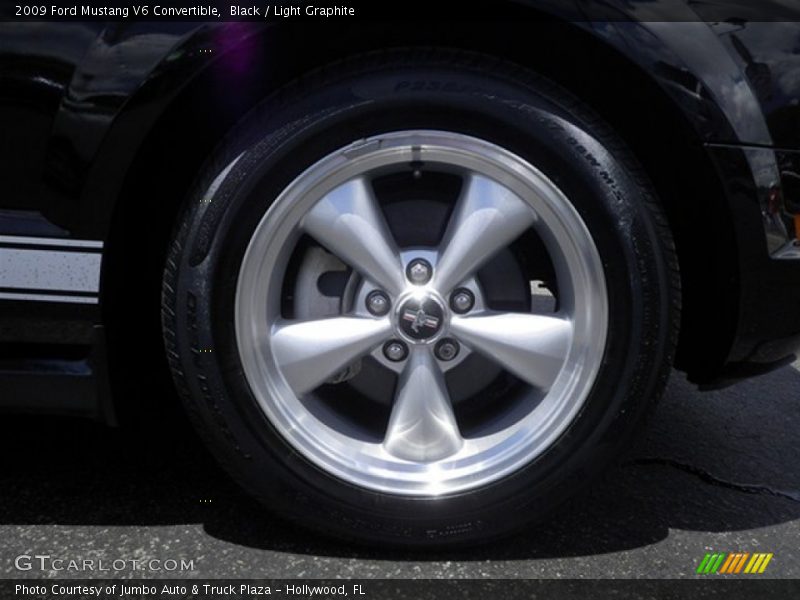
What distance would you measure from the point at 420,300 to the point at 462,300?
92 mm

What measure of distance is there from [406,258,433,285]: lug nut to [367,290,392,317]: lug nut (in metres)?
0.06

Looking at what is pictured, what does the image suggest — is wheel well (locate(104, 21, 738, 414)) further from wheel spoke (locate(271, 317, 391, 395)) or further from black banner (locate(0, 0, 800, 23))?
wheel spoke (locate(271, 317, 391, 395))

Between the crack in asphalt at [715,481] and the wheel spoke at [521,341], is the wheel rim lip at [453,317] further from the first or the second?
the crack in asphalt at [715,481]

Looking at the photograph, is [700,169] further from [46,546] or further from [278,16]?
[46,546]

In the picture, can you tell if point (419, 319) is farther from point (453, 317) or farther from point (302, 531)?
point (302, 531)

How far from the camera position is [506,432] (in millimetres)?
1613

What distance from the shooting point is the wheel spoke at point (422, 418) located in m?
1.60

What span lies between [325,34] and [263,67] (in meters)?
0.13

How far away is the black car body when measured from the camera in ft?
4.69

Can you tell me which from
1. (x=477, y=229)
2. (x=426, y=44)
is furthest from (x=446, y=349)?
(x=426, y=44)

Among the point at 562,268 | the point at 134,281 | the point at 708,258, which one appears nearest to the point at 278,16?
the point at 134,281

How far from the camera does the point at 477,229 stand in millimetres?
1571

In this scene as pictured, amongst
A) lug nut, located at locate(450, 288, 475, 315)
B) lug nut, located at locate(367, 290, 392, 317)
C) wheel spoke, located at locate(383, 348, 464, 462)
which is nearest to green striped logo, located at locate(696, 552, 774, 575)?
wheel spoke, located at locate(383, 348, 464, 462)

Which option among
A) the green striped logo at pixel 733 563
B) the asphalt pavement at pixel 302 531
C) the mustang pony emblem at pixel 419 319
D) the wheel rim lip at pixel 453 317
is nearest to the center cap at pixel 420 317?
the mustang pony emblem at pixel 419 319
